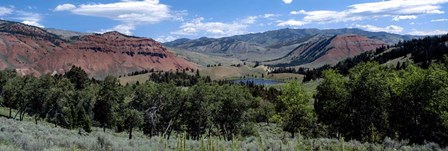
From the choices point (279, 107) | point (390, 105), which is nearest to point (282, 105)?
point (279, 107)

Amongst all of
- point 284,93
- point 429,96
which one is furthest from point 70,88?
point 429,96

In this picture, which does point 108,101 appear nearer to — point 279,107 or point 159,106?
point 159,106

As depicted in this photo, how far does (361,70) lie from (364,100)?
3299 millimetres

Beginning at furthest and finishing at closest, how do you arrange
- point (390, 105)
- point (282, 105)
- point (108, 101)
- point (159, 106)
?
point (108, 101) < point (159, 106) < point (282, 105) < point (390, 105)

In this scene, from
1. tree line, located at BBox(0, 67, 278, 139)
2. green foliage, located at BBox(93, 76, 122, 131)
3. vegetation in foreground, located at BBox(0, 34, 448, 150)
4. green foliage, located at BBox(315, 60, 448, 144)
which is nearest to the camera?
green foliage, located at BBox(315, 60, 448, 144)

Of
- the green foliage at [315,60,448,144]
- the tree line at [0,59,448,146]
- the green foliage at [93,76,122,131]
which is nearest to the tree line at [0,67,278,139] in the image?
the green foliage at [93,76,122,131]

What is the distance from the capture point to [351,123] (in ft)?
153

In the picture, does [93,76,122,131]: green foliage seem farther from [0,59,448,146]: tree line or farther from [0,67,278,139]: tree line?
[0,59,448,146]: tree line

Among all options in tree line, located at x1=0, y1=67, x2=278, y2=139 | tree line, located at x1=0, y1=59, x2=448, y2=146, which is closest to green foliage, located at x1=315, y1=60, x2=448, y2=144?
tree line, located at x1=0, y1=59, x2=448, y2=146

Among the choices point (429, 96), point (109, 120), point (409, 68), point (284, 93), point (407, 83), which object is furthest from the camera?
point (109, 120)

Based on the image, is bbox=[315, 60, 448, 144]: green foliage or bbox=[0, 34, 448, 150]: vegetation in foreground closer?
bbox=[315, 60, 448, 144]: green foliage

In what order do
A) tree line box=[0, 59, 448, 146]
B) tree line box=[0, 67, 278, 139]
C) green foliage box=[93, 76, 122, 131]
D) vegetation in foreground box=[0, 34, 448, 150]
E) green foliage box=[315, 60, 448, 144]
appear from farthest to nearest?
1. green foliage box=[93, 76, 122, 131]
2. tree line box=[0, 67, 278, 139]
3. tree line box=[0, 59, 448, 146]
4. vegetation in foreground box=[0, 34, 448, 150]
5. green foliage box=[315, 60, 448, 144]

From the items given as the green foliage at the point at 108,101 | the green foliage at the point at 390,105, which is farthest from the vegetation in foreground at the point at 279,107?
the green foliage at the point at 108,101

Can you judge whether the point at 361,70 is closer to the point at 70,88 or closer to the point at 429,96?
the point at 429,96
